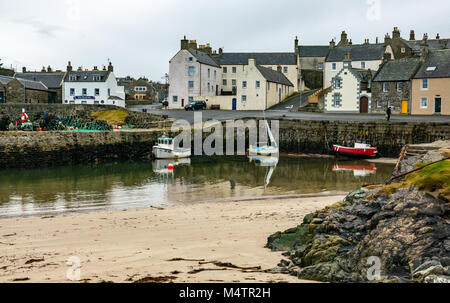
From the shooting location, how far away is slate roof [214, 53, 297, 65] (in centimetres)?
5794

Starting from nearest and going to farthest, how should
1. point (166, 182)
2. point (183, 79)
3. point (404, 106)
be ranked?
point (166, 182) < point (404, 106) < point (183, 79)

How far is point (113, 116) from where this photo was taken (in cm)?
4056

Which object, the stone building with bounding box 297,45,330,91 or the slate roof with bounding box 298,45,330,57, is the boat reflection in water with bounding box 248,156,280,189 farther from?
the slate roof with bounding box 298,45,330,57

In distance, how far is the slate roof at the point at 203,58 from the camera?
50.4 meters

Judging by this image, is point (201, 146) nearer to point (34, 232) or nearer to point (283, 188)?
point (283, 188)

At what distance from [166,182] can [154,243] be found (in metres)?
11.5

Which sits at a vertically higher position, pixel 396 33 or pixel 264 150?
pixel 396 33

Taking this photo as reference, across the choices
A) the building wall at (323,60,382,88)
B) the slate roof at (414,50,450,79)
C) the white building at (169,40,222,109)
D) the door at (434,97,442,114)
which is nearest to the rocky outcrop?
the door at (434,97,442,114)

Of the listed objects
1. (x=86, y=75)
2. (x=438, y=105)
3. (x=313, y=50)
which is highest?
A: (x=313, y=50)

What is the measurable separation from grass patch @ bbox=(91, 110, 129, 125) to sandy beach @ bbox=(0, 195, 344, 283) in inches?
1049

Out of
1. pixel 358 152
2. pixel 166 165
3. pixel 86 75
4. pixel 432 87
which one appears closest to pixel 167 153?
pixel 166 165

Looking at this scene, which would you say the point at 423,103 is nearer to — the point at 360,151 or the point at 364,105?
the point at 364,105
